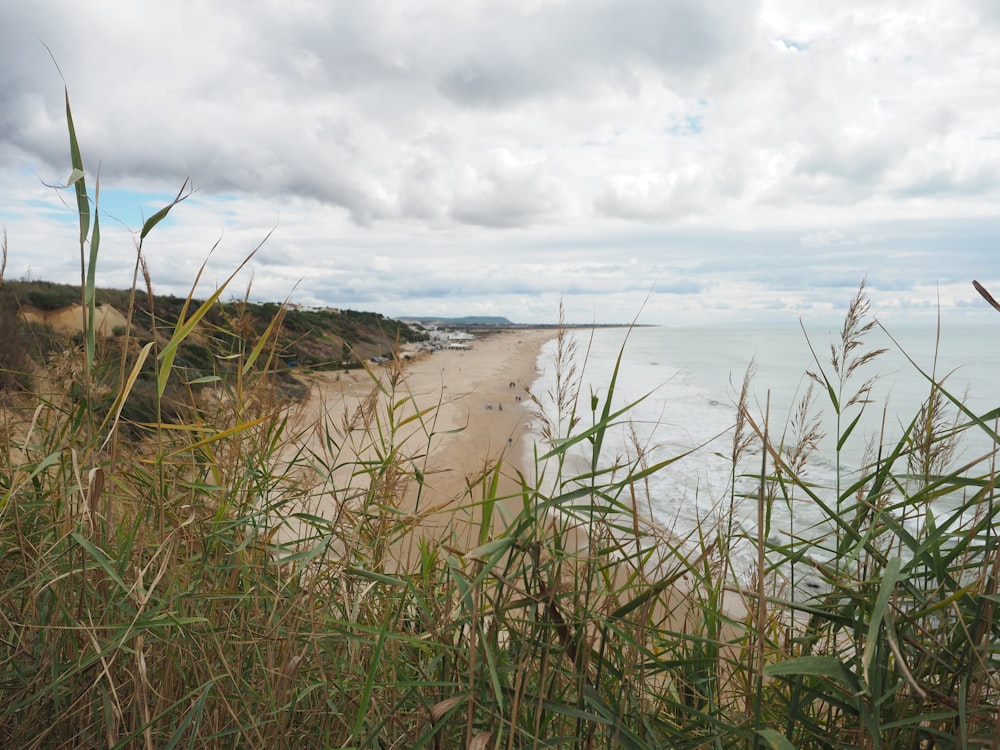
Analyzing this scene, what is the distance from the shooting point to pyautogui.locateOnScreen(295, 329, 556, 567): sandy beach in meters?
1.84

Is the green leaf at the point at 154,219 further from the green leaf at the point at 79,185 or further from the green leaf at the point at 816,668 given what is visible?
the green leaf at the point at 816,668

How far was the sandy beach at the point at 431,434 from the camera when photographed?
184cm

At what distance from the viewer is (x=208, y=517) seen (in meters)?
1.72

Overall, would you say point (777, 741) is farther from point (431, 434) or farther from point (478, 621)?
point (431, 434)

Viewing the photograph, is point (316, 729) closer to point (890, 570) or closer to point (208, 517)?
point (208, 517)

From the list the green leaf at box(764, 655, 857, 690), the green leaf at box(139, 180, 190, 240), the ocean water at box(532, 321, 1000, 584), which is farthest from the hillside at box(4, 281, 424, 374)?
the green leaf at box(764, 655, 857, 690)

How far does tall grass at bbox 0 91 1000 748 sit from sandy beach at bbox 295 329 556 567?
0.31 feet

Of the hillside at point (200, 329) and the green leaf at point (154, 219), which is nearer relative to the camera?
the green leaf at point (154, 219)

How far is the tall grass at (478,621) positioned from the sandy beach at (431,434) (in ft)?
0.31

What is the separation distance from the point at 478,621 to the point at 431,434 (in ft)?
2.32

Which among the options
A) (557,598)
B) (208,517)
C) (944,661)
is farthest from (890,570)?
(208,517)

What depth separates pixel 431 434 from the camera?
1.82 meters

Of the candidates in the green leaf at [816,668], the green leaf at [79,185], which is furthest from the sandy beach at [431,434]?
the green leaf at [79,185]

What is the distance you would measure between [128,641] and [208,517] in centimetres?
34
